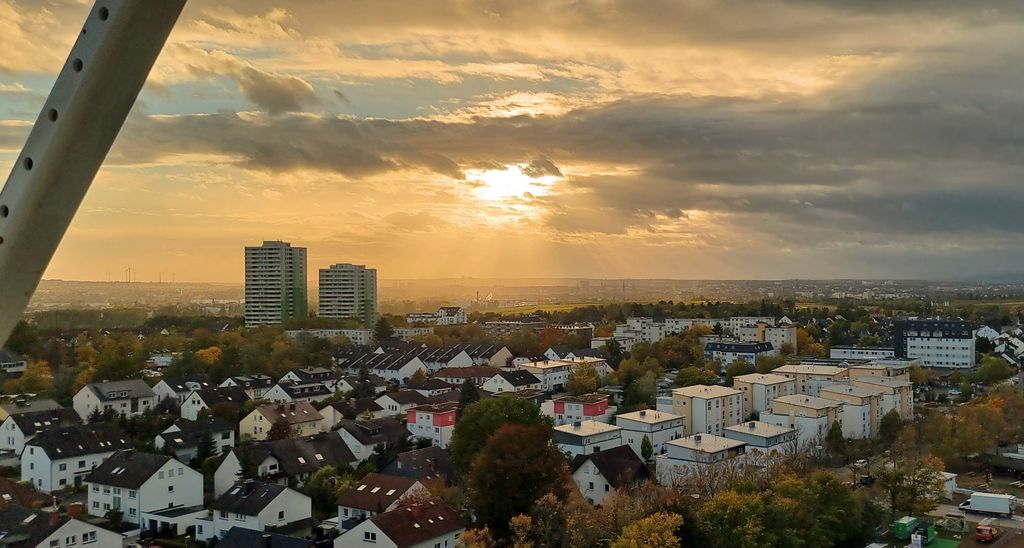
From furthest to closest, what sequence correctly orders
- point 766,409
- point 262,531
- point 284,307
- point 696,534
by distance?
point 284,307
point 766,409
point 262,531
point 696,534

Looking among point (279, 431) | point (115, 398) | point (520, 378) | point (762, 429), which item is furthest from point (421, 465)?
point (520, 378)

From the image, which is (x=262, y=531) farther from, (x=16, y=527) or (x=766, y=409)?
(x=766, y=409)

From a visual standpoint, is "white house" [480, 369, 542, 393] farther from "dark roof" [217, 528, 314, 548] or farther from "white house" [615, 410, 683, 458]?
"dark roof" [217, 528, 314, 548]

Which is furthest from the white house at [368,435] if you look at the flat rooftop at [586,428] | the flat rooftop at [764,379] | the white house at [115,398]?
the flat rooftop at [764,379]

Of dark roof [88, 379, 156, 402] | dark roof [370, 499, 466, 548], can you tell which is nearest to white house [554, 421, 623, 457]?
dark roof [370, 499, 466, 548]

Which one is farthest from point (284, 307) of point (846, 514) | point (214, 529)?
point (846, 514)

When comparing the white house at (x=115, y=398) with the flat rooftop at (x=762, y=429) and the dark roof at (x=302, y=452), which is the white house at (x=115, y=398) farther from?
the flat rooftop at (x=762, y=429)
